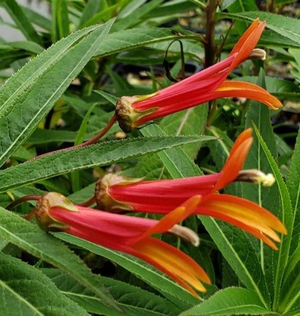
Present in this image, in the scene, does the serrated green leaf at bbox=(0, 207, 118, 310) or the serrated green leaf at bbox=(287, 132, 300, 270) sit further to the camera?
the serrated green leaf at bbox=(287, 132, 300, 270)

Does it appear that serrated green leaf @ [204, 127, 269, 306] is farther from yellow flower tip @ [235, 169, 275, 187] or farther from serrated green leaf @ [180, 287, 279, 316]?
yellow flower tip @ [235, 169, 275, 187]

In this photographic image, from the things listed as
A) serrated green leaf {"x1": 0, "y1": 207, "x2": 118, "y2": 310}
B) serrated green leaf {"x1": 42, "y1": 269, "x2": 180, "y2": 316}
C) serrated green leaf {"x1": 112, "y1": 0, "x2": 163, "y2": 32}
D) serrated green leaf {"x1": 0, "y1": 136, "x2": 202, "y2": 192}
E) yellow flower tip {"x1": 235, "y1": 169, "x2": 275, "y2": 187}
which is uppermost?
serrated green leaf {"x1": 112, "y1": 0, "x2": 163, "y2": 32}

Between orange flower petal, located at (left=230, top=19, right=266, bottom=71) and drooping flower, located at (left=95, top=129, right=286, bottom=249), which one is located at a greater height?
orange flower petal, located at (left=230, top=19, right=266, bottom=71)

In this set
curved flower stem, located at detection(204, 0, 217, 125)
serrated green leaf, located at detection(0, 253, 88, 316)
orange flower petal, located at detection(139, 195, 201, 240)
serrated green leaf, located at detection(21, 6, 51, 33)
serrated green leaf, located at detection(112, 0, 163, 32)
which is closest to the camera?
orange flower petal, located at detection(139, 195, 201, 240)

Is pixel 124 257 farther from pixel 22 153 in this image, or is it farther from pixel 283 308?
pixel 22 153

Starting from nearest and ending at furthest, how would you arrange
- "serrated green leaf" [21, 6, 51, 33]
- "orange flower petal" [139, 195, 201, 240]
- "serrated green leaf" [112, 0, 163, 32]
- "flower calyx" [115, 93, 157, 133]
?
"orange flower petal" [139, 195, 201, 240] < "flower calyx" [115, 93, 157, 133] < "serrated green leaf" [112, 0, 163, 32] < "serrated green leaf" [21, 6, 51, 33]

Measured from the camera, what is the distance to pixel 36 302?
44 cm

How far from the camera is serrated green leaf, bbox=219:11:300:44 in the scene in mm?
736

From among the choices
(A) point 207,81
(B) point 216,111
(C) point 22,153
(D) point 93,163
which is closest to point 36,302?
(D) point 93,163

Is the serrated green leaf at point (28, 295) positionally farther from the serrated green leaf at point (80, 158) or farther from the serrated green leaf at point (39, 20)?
the serrated green leaf at point (39, 20)

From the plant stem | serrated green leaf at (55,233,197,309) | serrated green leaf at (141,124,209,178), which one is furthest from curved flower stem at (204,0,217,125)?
serrated green leaf at (55,233,197,309)

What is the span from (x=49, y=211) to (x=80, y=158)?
63mm

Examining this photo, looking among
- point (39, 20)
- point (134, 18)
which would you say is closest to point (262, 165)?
point (134, 18)

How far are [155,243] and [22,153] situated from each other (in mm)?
498
